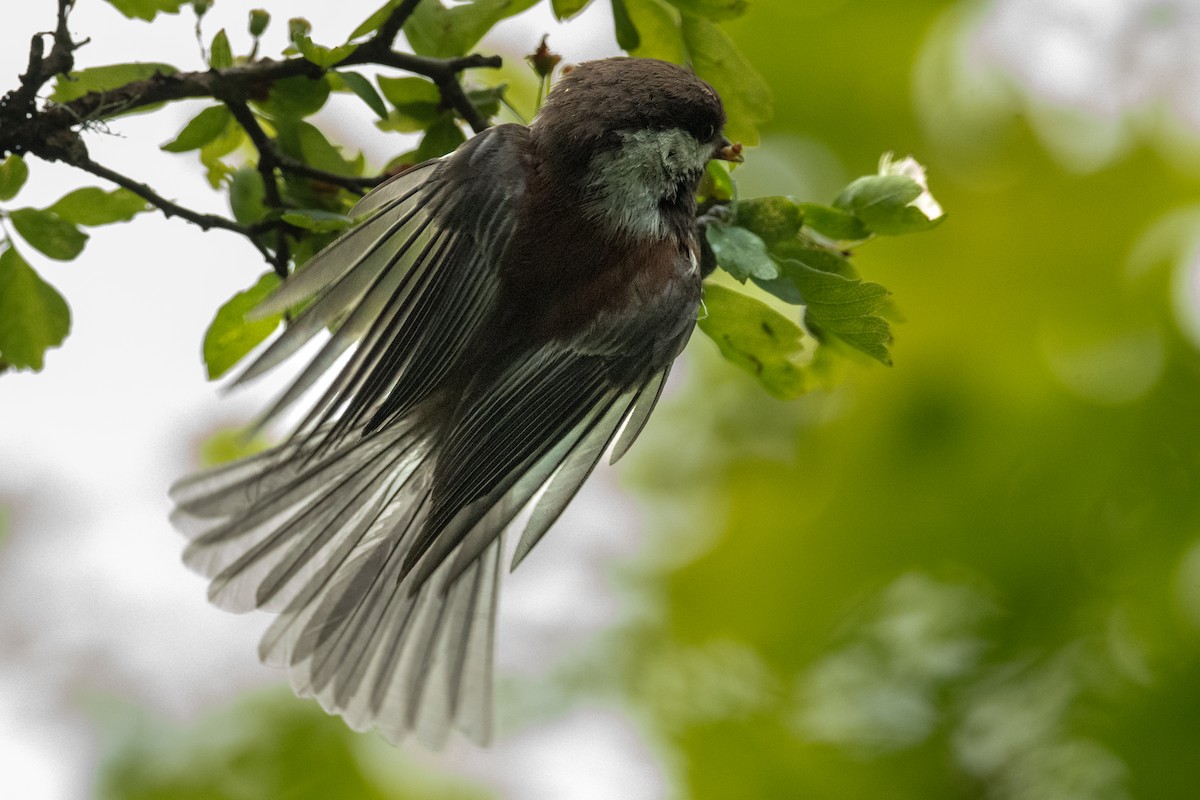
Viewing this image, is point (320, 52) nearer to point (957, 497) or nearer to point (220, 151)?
point (220, 151)

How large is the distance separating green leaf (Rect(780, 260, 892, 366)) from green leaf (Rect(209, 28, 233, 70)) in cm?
77

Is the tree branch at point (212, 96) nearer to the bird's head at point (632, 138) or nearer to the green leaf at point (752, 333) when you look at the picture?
the bird's head at point (632, 138)

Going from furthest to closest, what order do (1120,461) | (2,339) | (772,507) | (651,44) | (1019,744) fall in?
(772,507) → (1120,461) → (1019,744) → (651,44) → (2,339)

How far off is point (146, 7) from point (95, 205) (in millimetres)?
268

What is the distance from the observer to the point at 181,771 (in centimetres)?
350

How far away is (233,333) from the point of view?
1.66 metres

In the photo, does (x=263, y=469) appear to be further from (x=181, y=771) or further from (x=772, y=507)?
(x=772, y=507)

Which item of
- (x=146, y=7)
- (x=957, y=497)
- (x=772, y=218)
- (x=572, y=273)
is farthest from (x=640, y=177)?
(x=957, y=497)

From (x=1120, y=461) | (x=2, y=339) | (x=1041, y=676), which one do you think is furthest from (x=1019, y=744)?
(x=2, y=339)

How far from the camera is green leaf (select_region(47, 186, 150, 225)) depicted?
156cm

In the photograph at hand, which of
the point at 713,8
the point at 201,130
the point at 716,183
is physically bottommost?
the point at 201,130

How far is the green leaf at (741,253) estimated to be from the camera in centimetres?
148

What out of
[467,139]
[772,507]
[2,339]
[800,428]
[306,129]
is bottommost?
[2,339]

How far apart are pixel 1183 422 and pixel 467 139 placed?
276cm
